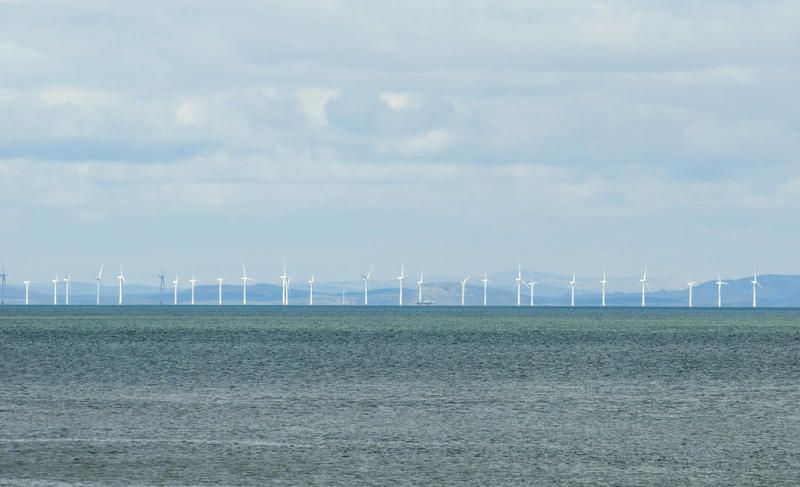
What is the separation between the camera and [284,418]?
28906 millimetres

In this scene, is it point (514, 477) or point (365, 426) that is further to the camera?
point (365, 426)

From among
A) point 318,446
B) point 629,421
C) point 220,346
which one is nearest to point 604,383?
point 629,421

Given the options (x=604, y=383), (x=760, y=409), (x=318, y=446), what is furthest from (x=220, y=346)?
(x=318, y=446)

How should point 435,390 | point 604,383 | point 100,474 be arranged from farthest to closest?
1. point 604,383
2. point 435,390
3. point 100,474

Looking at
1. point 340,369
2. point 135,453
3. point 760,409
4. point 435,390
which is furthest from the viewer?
point 340,369

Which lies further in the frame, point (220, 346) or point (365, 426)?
point (220, 346)

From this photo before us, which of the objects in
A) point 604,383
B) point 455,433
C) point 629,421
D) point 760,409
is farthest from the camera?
point 604,383

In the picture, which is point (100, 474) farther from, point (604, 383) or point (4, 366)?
point (4, 366)

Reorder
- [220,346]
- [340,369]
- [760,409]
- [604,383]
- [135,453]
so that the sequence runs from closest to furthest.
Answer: [135,453], [760,409], [604,383], [340,369], [220,346]

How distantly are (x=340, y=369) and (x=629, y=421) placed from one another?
2348 cm

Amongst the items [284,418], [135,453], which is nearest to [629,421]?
[284,418]

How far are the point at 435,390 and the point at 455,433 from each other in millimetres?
12716

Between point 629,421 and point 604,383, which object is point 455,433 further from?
point 604,383

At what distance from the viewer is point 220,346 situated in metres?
76.8
